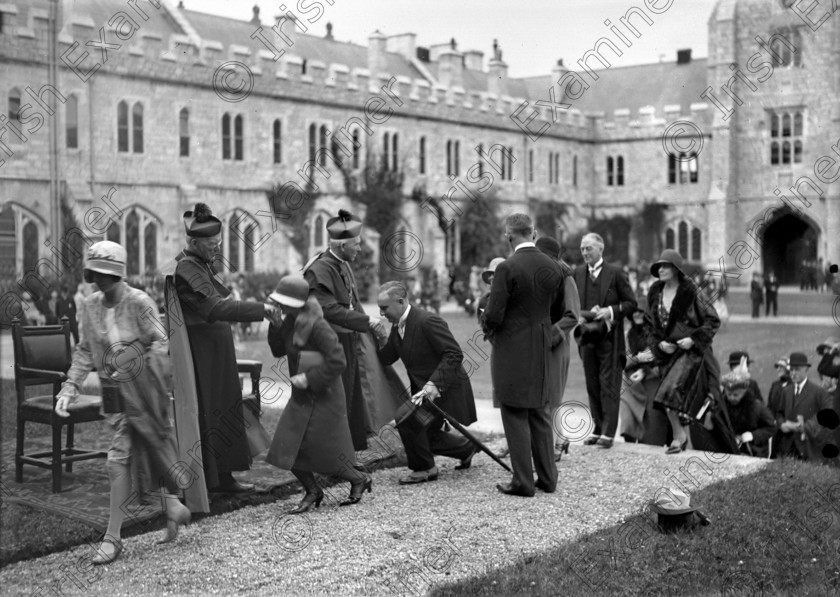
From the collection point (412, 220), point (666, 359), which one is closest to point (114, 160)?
point (412, 220)

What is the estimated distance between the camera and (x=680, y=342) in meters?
7.95

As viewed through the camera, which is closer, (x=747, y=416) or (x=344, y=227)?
(x=344, y=227)

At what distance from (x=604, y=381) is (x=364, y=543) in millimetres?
3237

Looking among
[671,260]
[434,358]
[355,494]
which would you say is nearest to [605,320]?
[671,260]

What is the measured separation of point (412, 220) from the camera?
35125 mm

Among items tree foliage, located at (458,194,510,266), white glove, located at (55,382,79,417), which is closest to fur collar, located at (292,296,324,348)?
white glove, located at (55,382,79,417)

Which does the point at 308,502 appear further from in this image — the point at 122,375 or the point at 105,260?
the point at 105,260

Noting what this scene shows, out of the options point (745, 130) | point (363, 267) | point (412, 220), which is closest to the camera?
A: point (363, 267)

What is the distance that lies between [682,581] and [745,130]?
35883 mm

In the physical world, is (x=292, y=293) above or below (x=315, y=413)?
above

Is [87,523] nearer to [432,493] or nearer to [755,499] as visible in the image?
[432,493]

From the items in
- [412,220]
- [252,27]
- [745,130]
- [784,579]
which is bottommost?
[784,579]

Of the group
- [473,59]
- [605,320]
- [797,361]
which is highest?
[473,59]

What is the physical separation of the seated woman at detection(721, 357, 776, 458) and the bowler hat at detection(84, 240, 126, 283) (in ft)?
17.1
